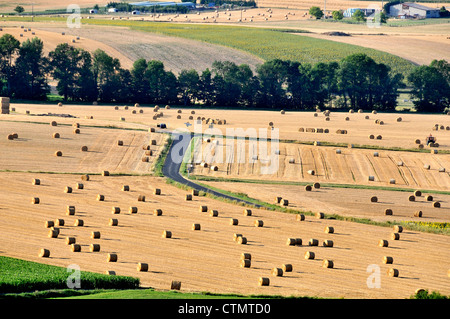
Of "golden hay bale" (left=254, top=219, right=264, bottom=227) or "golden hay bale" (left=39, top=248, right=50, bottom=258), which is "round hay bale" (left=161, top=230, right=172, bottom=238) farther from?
"golden hay bale" (left=39, top=248, right=50, bottom=258)

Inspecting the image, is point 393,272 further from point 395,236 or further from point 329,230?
point 329,230

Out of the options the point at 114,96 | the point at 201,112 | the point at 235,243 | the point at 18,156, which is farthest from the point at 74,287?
the point at 114,96

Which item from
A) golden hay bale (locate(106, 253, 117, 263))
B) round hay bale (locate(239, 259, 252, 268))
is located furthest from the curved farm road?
golden hay bale (locate(106, 253, 117, 263))

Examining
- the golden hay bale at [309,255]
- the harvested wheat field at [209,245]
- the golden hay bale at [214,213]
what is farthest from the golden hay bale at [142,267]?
the golden hay bale at [214,213]

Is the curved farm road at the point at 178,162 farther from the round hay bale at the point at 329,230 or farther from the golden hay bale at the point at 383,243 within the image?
the golden hay bale at the point at 383,243

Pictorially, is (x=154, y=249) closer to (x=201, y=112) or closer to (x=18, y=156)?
(x=18, y=156)

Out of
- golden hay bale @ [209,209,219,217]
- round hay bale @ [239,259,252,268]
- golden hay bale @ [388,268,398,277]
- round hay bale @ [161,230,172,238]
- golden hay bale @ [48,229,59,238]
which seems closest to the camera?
round hay bale @ [239,259,252,268]
